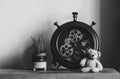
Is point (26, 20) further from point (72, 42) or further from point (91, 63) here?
point (91, 63)

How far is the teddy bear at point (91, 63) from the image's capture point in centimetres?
130

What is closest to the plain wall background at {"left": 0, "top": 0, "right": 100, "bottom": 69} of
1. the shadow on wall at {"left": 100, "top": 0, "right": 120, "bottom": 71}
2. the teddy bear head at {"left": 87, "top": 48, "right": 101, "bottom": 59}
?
the shadow on wall at {"left": 100, "top": 0, "right": 120, "bottom": 71}

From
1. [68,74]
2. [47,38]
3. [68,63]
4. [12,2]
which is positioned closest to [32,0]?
[12,2]

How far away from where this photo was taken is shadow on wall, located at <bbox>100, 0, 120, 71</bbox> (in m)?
1.59

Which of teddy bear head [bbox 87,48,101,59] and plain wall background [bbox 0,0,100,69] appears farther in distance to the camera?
plain wall background [bbox 0,0,100,69]

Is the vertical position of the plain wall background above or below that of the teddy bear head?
above

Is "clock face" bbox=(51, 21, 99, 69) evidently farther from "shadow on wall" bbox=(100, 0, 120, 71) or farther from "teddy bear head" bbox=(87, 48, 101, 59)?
"shadow on wall" bbox=(100, 0, 120, 71)

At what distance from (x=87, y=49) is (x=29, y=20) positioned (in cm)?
49

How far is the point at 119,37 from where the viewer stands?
1587 millimetres

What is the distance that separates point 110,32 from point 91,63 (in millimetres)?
392

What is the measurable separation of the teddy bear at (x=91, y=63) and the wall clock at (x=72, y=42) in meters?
0.07

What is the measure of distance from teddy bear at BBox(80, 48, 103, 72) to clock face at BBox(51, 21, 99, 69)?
0.07 metres

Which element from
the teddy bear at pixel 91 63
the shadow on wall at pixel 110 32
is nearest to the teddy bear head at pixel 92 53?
the teddy bear at pixel 91 63

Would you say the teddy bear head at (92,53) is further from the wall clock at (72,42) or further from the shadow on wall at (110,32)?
the shadow on wall at (110,32)
